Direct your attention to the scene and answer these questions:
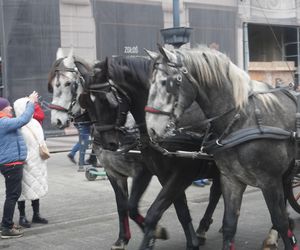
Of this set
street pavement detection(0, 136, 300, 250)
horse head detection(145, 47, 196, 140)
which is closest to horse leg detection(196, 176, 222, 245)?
street pavement detection(0, 136, 300, 250)

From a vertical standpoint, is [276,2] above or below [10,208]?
above

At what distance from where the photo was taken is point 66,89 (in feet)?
16.9

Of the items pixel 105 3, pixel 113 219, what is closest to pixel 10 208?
pixel 113 219

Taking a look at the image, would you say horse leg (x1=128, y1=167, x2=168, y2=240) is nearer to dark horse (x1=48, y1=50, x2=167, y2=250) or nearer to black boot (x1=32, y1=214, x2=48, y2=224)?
dark horse (x1=48, y1=50, x2=167, y2=250)

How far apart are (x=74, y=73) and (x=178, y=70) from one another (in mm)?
1650

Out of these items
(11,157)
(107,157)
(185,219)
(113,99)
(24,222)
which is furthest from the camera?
(24,222)

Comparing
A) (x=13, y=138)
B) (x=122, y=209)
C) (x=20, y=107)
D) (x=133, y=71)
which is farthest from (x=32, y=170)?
(x=133, y=71)

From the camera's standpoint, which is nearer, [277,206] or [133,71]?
[277,206]

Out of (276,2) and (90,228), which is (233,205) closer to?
(90,228)

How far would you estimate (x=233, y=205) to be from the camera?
4.18 m

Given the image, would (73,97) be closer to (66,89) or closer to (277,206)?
(66,89)

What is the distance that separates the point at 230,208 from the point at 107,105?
138cm

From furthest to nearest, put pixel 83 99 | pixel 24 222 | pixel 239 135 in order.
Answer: pixel 24 222
pixel 83 99
pixel 239 135

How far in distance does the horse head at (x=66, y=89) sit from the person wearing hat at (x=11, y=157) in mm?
887
